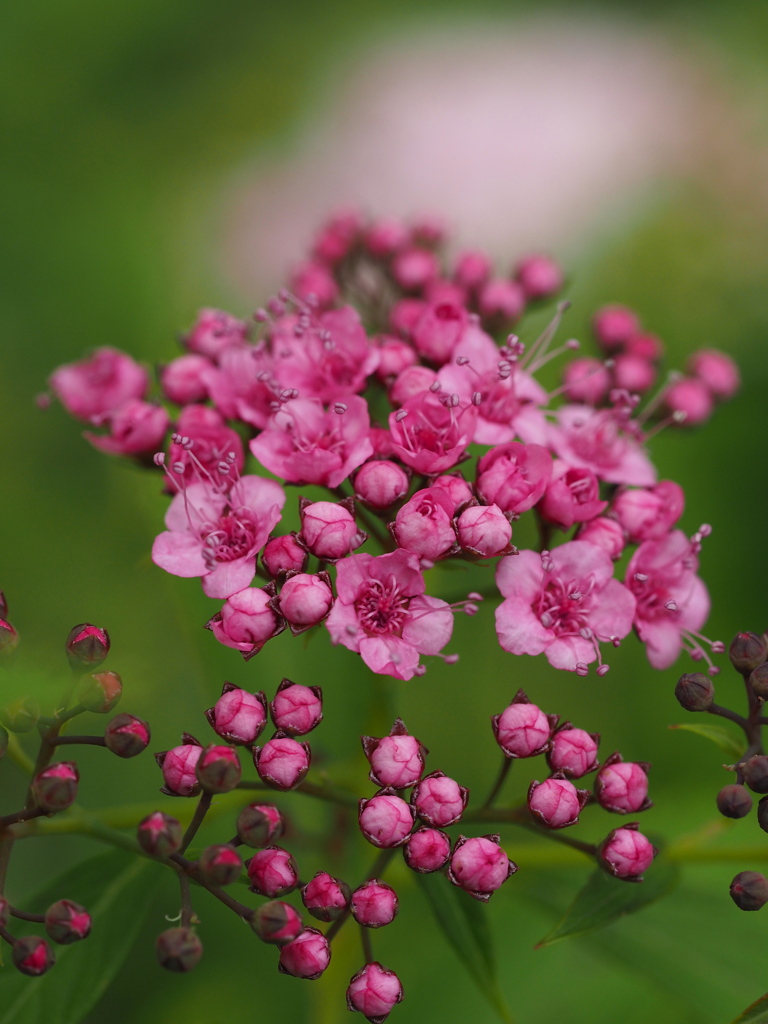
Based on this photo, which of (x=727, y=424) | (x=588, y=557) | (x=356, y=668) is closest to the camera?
(x=588, y=557)

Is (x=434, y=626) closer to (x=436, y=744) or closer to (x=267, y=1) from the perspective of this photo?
(x=436, y=744)

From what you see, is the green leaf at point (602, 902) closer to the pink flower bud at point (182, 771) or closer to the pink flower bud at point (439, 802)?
the pink flower bud at point (439, 802)

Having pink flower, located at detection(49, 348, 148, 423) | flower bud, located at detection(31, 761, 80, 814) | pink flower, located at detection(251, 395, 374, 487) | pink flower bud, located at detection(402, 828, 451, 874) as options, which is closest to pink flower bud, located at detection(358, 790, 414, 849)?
pink flower bud, located at detection(402, 828, 451, 874)

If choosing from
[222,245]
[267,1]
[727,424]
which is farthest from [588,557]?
[267,1]

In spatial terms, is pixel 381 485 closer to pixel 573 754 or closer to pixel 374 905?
pixel 573 754

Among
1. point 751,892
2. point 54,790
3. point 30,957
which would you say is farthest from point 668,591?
point 30,957

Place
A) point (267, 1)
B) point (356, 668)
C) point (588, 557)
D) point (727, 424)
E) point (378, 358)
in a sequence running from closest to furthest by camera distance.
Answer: point (588, 557) → point (378, 358) → point (356, 668) → point (727, 424) → point (267, 1)

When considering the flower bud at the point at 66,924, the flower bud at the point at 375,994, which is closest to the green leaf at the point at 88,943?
the flower bud at the point at 66,924

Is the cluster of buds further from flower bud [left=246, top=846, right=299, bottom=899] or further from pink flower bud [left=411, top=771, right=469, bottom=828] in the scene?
flower bud [left=246, top=846, right=299, bottom=899]
